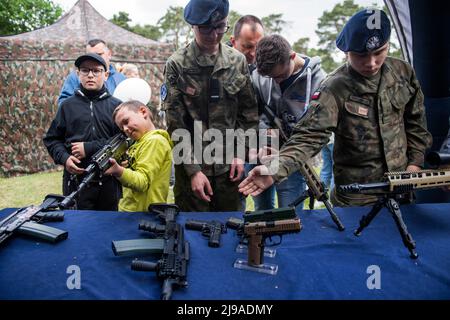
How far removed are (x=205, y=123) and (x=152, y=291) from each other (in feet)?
4.82

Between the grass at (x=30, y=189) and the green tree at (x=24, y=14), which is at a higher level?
the green tree at (x=24, y=14)

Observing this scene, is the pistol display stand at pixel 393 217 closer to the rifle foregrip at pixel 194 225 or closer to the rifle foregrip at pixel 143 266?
the rifle foregrip at pixel 194 225

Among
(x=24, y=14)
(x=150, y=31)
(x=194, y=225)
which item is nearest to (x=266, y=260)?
(x=194, y=225)

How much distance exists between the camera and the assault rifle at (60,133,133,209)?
7.16 feet

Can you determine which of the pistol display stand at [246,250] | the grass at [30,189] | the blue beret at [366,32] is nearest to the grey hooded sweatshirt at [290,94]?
the blue beret at [366,32]

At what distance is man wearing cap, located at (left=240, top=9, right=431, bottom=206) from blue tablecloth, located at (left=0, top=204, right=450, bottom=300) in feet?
1.17

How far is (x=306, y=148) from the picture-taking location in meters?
2.19

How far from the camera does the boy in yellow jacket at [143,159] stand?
8.05 ft

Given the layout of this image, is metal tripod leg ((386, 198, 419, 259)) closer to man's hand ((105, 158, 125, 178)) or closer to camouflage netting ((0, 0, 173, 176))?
man's hand ((105, 158, 125, 178))

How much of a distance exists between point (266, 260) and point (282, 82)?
154 cm

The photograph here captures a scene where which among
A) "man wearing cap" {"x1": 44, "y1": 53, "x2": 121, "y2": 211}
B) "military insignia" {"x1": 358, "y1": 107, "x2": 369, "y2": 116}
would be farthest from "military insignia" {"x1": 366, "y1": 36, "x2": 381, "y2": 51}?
"man wearing cap" {"x1": 44, "y1": 53, "x2": 121, "y2": 211}

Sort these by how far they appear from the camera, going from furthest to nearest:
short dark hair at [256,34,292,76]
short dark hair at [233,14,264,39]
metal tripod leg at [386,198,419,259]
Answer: short dark hair at [233,14,264,39] → short dark hair at [256,34,292,76] → metal tripod leg at [386,198,419,259]

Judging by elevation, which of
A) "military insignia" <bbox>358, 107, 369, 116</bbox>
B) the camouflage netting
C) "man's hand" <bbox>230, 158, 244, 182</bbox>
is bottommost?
"man's hand" <bbox>230, 158, 244, 182</bbox>
